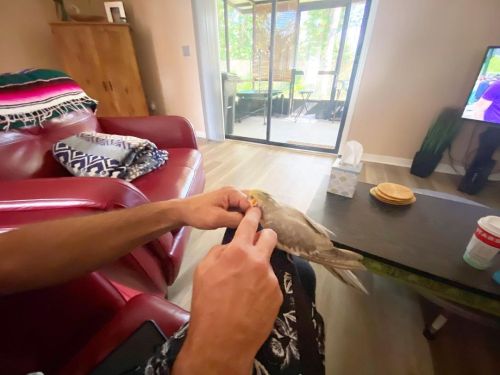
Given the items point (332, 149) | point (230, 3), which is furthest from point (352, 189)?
point (230, 3)

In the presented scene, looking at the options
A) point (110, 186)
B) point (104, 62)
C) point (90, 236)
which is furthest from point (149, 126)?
point (104, 62)

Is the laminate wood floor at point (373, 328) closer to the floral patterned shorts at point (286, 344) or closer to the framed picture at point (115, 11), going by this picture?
the floral patterned shorts at point (286, 344)

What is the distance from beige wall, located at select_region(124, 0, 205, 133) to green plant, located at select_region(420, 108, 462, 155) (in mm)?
2472

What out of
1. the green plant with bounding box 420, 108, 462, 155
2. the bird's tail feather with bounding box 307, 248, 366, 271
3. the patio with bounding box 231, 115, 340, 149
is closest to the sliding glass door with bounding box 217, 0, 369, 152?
the patio with bounding box 231, 115, 340, 149

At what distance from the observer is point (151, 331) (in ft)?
1.32

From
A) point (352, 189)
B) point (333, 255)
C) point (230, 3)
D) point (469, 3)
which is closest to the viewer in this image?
point (333, 255)

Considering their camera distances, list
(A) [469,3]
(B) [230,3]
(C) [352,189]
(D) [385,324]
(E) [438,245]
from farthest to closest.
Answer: (B) [230,3] → (A) [469,3] → (C) [352,189] → (D) [385,324] → (E) [438,245]

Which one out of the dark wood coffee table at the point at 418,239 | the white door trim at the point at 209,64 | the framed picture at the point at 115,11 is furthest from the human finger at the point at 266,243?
the framed picture at the point at 115,11

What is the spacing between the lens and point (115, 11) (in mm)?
2418

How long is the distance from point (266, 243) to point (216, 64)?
2.60 m

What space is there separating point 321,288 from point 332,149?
1818 millimetres

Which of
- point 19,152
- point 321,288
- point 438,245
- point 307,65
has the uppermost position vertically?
point 307,65

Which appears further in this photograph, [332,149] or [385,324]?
[332,149]

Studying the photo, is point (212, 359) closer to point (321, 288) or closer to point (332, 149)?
point (321, 288)
